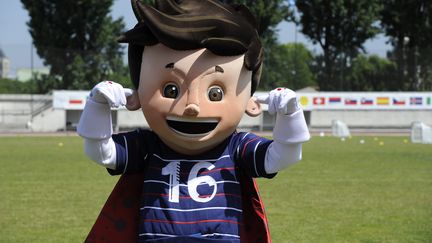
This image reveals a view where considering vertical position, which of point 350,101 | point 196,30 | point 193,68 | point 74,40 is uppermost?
point 74,40

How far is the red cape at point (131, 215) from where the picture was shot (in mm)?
4246

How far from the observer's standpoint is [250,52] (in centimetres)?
416

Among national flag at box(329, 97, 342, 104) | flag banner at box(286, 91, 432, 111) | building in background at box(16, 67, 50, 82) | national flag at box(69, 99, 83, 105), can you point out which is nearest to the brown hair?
national flag at box(69, 99, 83, 105)

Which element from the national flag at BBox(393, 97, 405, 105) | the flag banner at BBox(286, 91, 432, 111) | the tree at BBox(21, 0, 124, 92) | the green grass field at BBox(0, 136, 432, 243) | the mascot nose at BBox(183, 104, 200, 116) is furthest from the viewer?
the tree at BBox(21, 0, 124, 92)

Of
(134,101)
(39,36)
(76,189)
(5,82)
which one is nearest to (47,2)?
(39,36)

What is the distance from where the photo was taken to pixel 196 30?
397 centimetres

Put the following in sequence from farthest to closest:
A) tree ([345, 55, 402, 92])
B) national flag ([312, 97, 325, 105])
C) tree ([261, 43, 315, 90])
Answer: tree ([345, 55, 402, 92]), tree ([261, 43, 315, 90]), national flag ([312, 97, 325, 105])

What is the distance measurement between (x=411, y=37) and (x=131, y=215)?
41525 millimetres

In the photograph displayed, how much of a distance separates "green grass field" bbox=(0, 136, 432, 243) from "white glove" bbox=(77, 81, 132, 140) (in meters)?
3.46

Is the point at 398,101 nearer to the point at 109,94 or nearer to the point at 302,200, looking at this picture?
the point at 302,200

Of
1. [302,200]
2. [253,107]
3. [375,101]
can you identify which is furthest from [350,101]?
[253,107]

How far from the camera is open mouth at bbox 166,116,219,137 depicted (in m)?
4.03

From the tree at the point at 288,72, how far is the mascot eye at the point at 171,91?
3394 cm

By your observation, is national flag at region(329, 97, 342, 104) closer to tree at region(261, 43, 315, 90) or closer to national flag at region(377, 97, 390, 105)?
tree at region(261, 43, 315, 90)
